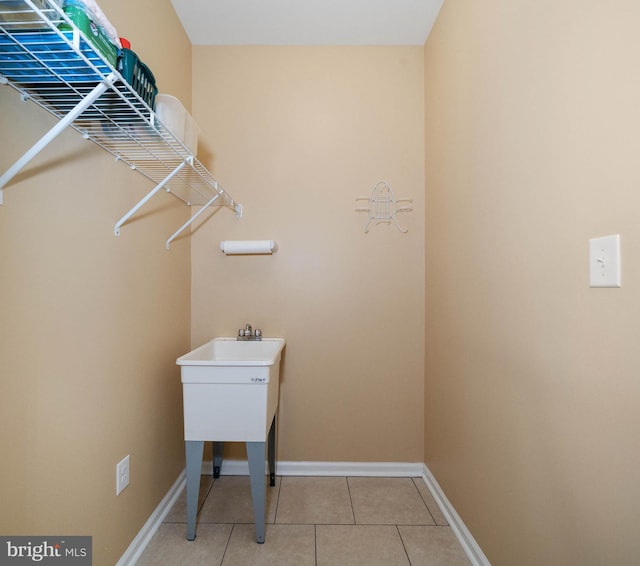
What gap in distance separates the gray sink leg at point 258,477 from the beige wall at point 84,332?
49 centimetres

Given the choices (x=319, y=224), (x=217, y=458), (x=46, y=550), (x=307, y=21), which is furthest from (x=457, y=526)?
(x=307, y=21)

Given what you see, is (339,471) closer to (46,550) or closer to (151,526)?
(151,526)

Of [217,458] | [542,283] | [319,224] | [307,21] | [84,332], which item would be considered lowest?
[217,458]

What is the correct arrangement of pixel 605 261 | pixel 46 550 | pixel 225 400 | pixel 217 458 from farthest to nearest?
pixel 217 458 → pixel 225 400 → pixel 46 550 → pixel 605 261

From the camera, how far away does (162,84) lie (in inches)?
69.2

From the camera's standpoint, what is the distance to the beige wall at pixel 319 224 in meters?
2.17

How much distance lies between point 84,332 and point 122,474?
63cm

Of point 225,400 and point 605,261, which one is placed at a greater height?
point 605,261

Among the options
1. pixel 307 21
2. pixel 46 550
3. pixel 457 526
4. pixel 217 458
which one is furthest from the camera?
pixel 217 458

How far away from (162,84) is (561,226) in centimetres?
186

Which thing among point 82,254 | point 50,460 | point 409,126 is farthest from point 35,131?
point 409,126

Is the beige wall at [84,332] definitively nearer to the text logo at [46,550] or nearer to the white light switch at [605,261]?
the text logo at [46,550]

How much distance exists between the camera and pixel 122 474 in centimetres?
139

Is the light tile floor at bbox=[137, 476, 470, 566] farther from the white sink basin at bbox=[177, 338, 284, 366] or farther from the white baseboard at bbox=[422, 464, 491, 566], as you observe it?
the white sink basin at bbox=[177, 338, 284, 366]
